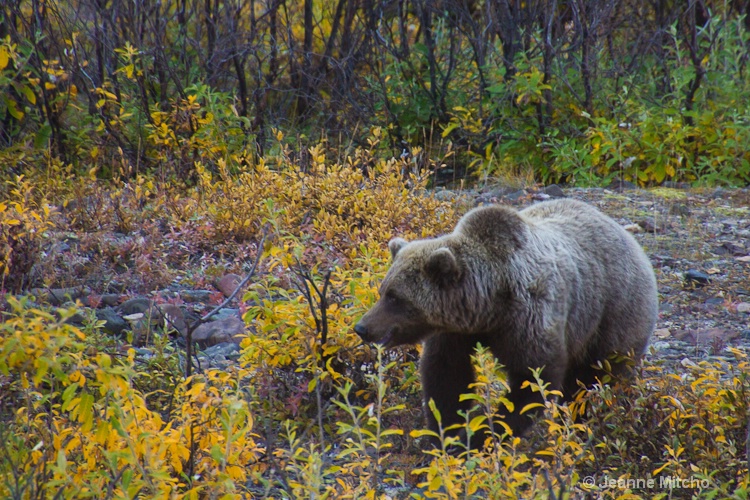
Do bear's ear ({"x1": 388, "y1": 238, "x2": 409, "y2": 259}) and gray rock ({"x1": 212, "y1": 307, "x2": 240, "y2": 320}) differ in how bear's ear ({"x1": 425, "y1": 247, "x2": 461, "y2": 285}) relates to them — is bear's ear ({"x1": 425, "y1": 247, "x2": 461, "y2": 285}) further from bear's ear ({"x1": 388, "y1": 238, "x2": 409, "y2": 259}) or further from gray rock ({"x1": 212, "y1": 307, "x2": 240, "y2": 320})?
gray rock ({"x1": 212, "y1": 307, "x2": 240, "y2": 320})

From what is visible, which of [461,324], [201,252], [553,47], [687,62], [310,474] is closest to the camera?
[310,474]

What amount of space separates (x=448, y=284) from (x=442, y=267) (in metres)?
0.09

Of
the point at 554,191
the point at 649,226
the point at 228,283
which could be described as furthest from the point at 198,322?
the point at 554,191

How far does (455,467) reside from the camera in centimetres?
264

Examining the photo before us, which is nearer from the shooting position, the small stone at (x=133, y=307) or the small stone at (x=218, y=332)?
the small stone at (x=218, y=332)

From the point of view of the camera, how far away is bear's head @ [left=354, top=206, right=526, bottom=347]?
3.61 m

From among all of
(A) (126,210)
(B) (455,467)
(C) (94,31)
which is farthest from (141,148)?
(B) (455,467)

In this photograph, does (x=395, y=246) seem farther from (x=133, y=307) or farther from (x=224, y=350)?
(x=133, y=307)

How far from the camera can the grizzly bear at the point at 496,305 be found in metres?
3.58

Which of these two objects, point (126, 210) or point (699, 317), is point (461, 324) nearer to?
point (699, 317)

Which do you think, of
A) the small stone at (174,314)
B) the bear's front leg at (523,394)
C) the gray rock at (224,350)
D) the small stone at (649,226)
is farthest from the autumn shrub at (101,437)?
the small stone at (649,226)

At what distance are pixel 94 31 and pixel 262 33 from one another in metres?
2.07

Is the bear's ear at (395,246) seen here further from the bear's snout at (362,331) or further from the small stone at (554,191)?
the small stone at (554,191)

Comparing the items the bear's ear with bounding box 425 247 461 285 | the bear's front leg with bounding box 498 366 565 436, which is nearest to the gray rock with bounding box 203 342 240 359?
the bear's ear with bounding box 425 247 461 285
